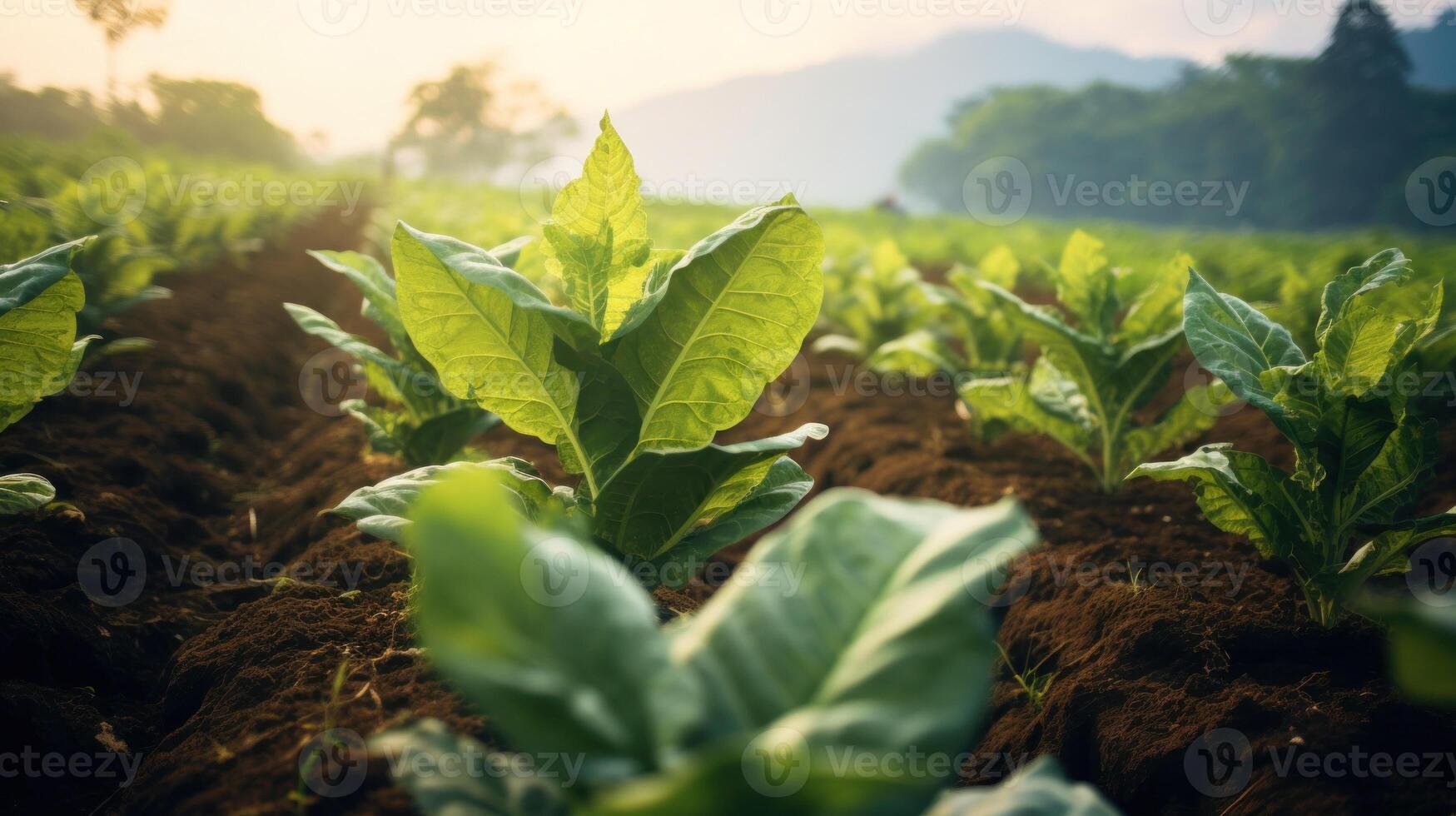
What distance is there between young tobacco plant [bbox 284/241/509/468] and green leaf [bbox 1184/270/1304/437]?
6.14ft

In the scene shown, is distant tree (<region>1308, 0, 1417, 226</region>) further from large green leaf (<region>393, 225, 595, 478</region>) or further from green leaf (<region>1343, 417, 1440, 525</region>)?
large green leaf (<region>393, 225, 595, 478</region>)

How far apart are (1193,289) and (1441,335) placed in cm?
77

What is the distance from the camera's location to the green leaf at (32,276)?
149 centimetres

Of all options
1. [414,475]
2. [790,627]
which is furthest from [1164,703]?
[414,475]

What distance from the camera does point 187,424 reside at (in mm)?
3186

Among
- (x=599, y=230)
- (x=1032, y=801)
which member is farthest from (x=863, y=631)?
(x=599, y=230)

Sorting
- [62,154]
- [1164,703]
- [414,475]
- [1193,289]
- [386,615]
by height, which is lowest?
[1164,703]

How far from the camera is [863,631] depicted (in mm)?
784

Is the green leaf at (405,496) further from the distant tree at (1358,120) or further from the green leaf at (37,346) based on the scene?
the distant tree at (1358,120)

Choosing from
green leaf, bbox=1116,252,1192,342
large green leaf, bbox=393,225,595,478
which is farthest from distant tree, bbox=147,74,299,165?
green leaf, bbox=1116,252,1192,342

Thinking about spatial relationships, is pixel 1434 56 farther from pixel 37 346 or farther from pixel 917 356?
pixel 37 346

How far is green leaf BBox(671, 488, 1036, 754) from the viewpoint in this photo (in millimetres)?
689

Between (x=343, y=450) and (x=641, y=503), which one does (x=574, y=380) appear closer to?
(x=641, y=503)

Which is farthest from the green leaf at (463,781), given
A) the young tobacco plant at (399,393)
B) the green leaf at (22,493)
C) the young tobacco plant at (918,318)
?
the young tobacco plant at (918,318)
